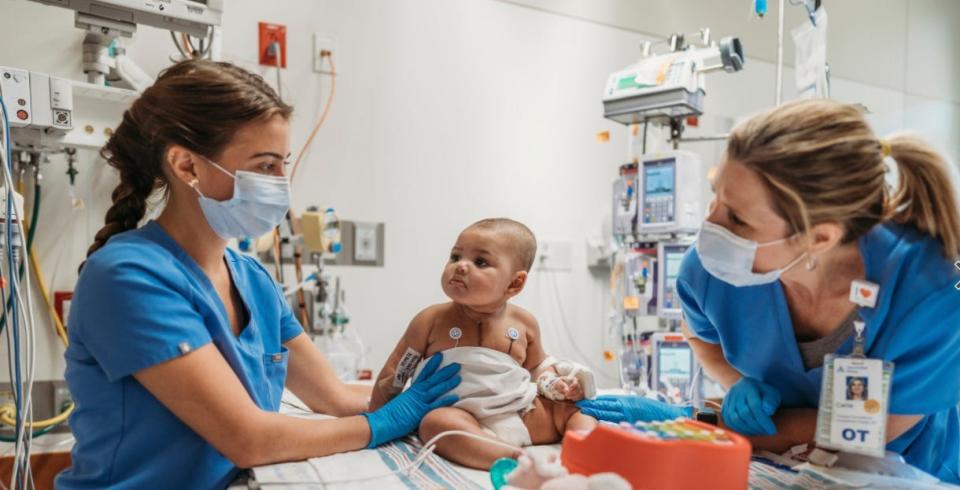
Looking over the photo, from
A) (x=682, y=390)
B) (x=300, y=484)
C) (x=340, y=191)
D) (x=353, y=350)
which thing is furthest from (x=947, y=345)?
(x=340, y=191)

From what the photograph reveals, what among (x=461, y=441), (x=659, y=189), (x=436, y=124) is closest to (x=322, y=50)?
(x=436, y=124)

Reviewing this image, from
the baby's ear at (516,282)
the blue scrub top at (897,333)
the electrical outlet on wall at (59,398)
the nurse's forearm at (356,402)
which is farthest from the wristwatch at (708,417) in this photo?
the electrical outlet on wall at (59,398)

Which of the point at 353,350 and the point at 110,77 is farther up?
the point at 110,77

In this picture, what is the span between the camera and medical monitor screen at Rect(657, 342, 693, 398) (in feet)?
10.5

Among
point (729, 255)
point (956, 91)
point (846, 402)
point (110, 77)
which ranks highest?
point (956, 91)

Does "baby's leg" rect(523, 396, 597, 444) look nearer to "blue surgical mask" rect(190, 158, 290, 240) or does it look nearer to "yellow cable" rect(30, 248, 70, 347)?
"blue surgical mask" rect(190, 158, 290, 240)

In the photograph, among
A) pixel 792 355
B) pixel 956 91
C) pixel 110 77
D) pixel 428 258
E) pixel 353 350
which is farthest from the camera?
pixel 956 91

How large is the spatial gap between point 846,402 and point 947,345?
20 cm

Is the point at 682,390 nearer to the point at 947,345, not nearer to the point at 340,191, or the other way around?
the point at 340,191

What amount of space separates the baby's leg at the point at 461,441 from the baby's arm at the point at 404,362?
0.18m

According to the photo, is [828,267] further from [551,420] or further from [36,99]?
[36,99]

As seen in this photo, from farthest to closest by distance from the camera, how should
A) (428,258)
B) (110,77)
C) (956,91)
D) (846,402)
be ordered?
(956,91) < (428,258) < (110,77) < (846,402)

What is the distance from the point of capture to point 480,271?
1.58 metres

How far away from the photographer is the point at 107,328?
1133mm
